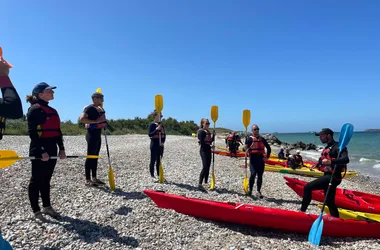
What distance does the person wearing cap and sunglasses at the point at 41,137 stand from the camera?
155 inches

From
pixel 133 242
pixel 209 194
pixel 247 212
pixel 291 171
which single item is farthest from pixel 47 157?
pixel 291 171

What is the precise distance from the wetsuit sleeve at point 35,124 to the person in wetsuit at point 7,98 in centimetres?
168

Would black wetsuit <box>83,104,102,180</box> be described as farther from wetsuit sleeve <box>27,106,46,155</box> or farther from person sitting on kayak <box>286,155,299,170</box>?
person sitting on kayak <box>286,155,299,170</box>

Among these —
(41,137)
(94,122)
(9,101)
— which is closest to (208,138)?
(94,122)

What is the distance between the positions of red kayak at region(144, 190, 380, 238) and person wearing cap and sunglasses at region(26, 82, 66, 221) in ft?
7.22

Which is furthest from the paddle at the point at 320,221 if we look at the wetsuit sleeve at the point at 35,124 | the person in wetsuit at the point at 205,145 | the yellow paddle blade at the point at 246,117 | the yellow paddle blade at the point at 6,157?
the yellow paddle blade at the point at 6,157

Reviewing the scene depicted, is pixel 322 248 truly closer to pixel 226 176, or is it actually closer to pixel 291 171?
pixel 226 176

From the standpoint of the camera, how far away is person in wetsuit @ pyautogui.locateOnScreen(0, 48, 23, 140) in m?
→ 2.31

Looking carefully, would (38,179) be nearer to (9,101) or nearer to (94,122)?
(94,122)

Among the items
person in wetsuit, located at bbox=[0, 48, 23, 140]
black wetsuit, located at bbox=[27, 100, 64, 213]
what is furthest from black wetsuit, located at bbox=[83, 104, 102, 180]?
person in wetsuit, located at bbox=[0, 48, 23, 140]

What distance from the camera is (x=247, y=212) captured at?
4.88 metres

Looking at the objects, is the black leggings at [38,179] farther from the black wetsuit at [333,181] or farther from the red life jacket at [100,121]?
the black wetsuit at [333,181]

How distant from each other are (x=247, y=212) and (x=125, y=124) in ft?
107

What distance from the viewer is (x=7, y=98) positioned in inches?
91.0
